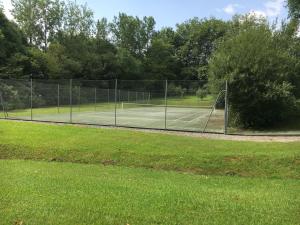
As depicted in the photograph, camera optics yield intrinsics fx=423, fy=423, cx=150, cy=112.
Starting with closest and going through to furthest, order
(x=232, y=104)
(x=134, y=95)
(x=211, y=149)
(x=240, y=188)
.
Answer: (x=240, y=188) → (x=211, y=149) → (x=232, y=104) → (x=134, y=95)

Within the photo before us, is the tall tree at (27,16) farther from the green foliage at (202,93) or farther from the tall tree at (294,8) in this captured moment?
the green foliage at (202,93)

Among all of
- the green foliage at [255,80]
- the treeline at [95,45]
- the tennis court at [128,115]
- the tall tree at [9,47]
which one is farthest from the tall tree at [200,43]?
the green foliage at [255,80]

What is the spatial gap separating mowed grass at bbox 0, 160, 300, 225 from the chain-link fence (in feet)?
34.4

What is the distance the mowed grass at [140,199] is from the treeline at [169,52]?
11699 mm

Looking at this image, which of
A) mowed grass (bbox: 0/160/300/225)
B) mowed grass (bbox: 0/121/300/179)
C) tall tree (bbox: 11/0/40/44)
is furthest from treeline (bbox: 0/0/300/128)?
mowed grass (bbox: 0/160/300/225)

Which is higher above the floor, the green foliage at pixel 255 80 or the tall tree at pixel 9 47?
the tall tree at pixel 9 47

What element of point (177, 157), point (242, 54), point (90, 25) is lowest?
point (177, 157)

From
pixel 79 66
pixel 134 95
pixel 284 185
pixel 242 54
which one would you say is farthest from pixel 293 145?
pixel 79 66

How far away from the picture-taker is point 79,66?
57500 mm

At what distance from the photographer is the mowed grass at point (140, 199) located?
5.69 metres

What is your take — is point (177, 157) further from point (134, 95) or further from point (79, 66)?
point (79, 66)

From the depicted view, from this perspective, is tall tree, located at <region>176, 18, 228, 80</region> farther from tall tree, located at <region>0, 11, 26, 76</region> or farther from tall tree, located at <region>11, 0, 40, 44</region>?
tall tree, located at <region>0, 11, 26, 76</region>

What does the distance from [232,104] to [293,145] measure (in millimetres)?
7438

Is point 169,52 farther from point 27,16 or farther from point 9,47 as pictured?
point 9,47
